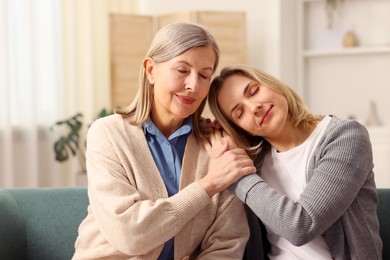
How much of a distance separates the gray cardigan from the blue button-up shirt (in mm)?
209

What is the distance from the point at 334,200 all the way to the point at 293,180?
242mm

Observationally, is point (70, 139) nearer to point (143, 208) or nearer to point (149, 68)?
point (149, 68)

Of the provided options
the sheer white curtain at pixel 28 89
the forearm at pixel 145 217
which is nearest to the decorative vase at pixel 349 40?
the sheer white curtain at pixel 28 89

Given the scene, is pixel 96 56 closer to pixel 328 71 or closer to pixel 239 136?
pixel 328 71

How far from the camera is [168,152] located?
6.81 ft

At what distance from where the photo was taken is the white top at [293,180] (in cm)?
196

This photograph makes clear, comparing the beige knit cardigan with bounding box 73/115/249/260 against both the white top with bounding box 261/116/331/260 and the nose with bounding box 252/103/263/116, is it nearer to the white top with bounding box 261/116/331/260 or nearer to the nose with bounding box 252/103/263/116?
the white top with bounding box 261/116/331/260

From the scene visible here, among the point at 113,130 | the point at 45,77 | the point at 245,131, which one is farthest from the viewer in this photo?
the point at 45,77

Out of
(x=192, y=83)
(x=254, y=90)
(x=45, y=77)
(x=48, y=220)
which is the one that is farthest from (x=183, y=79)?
(x=45, y=77)

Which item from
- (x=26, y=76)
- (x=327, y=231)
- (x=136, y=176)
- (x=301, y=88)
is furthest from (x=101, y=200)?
(x=301, y=88)

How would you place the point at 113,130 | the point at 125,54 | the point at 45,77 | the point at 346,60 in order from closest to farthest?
the point at 113,130
the point at 45,77
the point at 125,54
the point at 346,60

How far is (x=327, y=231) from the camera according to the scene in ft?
6.26

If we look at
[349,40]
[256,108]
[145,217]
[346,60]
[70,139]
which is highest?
[349,40]

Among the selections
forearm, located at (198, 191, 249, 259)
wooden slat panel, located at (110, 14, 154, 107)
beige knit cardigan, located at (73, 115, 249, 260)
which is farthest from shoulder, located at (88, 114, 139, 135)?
wooden slat panel, located at (110, 14, 154, 107)
